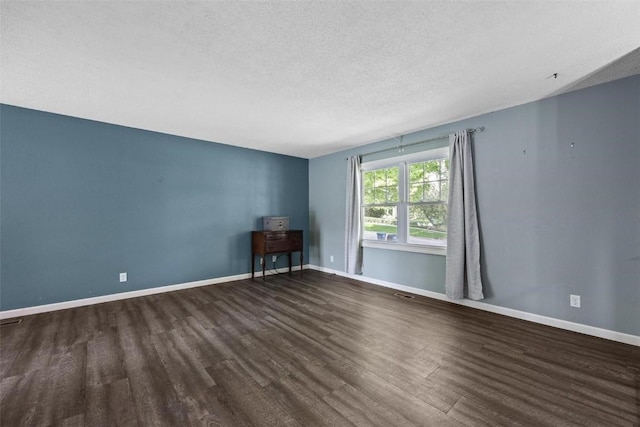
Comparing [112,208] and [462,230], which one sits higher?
[112,208]

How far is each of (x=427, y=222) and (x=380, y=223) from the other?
0.84 metres

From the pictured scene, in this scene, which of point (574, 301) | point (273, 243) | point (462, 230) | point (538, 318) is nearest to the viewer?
point (574, 301)

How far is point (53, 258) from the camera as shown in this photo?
3.09 meters

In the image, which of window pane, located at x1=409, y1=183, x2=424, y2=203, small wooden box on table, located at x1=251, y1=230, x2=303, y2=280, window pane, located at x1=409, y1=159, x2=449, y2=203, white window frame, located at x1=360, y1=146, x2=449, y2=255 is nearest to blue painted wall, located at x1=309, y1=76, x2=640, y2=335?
white window frame, located at x1=360, y1=146, x2=449, y2=255

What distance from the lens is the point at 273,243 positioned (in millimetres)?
4520

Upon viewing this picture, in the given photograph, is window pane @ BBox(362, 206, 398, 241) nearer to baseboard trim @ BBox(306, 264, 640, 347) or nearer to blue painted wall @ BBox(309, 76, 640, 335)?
baseboard trim @ BBox(306, 264, 640, 347)

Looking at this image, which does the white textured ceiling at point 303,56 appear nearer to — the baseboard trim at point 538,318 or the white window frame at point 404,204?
the white window frame at point 404,204

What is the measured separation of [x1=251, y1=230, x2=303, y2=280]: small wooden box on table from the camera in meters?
4.44

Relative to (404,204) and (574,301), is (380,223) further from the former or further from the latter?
(574,301)

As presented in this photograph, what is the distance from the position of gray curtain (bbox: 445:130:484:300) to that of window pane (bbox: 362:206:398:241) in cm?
97

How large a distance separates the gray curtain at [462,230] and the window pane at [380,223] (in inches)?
38.3

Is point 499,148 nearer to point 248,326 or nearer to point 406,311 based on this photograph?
point 406,311

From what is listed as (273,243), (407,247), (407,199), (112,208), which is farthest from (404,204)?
(112,208)

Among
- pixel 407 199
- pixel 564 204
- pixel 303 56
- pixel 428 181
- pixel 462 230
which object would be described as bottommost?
pixel 462 230
